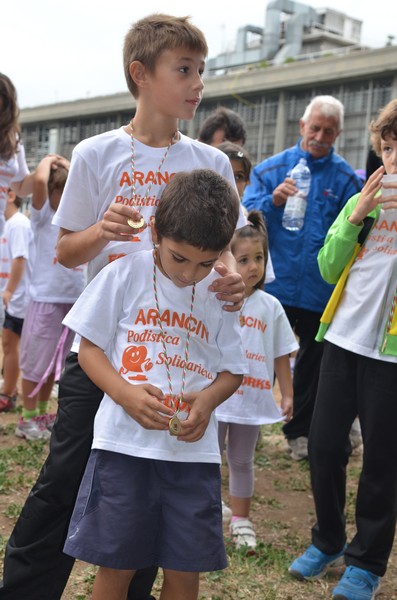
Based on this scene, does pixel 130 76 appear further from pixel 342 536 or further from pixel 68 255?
pixel 342 536

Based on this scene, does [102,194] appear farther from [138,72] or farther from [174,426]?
[174,426]

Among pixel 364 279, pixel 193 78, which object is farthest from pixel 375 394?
pixel 193 78

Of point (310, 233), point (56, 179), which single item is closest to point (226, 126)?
point (310, 233)

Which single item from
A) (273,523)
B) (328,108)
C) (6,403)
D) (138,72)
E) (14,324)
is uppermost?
(138,72)

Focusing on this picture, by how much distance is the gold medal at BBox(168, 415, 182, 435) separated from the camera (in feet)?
7.75

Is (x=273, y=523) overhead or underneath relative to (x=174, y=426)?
underneath

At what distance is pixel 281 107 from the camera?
31.8m

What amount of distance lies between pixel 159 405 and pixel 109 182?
0.80 metres

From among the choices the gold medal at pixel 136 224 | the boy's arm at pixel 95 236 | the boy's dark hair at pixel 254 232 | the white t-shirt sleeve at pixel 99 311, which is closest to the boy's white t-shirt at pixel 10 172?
the boy's dark hair at pixel 254 232

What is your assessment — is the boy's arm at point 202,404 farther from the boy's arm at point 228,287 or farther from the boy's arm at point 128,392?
the boy's arm at point 228,287

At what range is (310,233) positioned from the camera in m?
5.54

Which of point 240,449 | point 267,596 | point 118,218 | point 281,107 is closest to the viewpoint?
point 118,218

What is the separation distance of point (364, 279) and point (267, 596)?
139cm

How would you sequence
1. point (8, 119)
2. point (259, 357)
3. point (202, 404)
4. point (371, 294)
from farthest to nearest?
point (8, 119)
point (259, 357)
point (371, 294)
point (202, 404)
